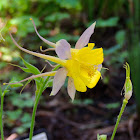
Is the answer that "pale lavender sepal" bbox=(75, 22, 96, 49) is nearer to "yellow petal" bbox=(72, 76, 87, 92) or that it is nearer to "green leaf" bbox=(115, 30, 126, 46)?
"yellow petal" bbox=(72, 76, 87, 92)

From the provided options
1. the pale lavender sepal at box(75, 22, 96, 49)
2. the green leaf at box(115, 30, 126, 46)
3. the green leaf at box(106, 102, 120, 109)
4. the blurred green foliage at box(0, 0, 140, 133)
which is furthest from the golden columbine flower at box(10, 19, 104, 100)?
the green leaf at box(115, 30, 126, 46)

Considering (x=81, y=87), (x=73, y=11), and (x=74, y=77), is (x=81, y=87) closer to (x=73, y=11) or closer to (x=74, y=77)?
(x=74, y=77)

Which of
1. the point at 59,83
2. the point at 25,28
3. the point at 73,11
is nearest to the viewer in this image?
the point at 59,83

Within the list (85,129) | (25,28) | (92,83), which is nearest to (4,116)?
(85,129)

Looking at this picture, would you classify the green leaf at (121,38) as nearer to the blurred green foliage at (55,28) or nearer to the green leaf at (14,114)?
the blurred green foliage at (55,28)

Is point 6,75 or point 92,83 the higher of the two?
point 92,83

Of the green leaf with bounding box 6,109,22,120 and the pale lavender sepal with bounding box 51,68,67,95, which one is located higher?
the pale lavender sepal with bounding box 51,68,67,95

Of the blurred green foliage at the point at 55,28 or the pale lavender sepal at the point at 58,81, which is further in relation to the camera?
the blurred green foliage at the point at 55,28

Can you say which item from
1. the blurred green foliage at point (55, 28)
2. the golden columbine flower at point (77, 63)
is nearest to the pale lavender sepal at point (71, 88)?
the golden columbine flower at point (77, 63)

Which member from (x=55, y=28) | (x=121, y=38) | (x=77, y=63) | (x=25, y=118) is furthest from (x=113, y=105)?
(x=77, y=63)
